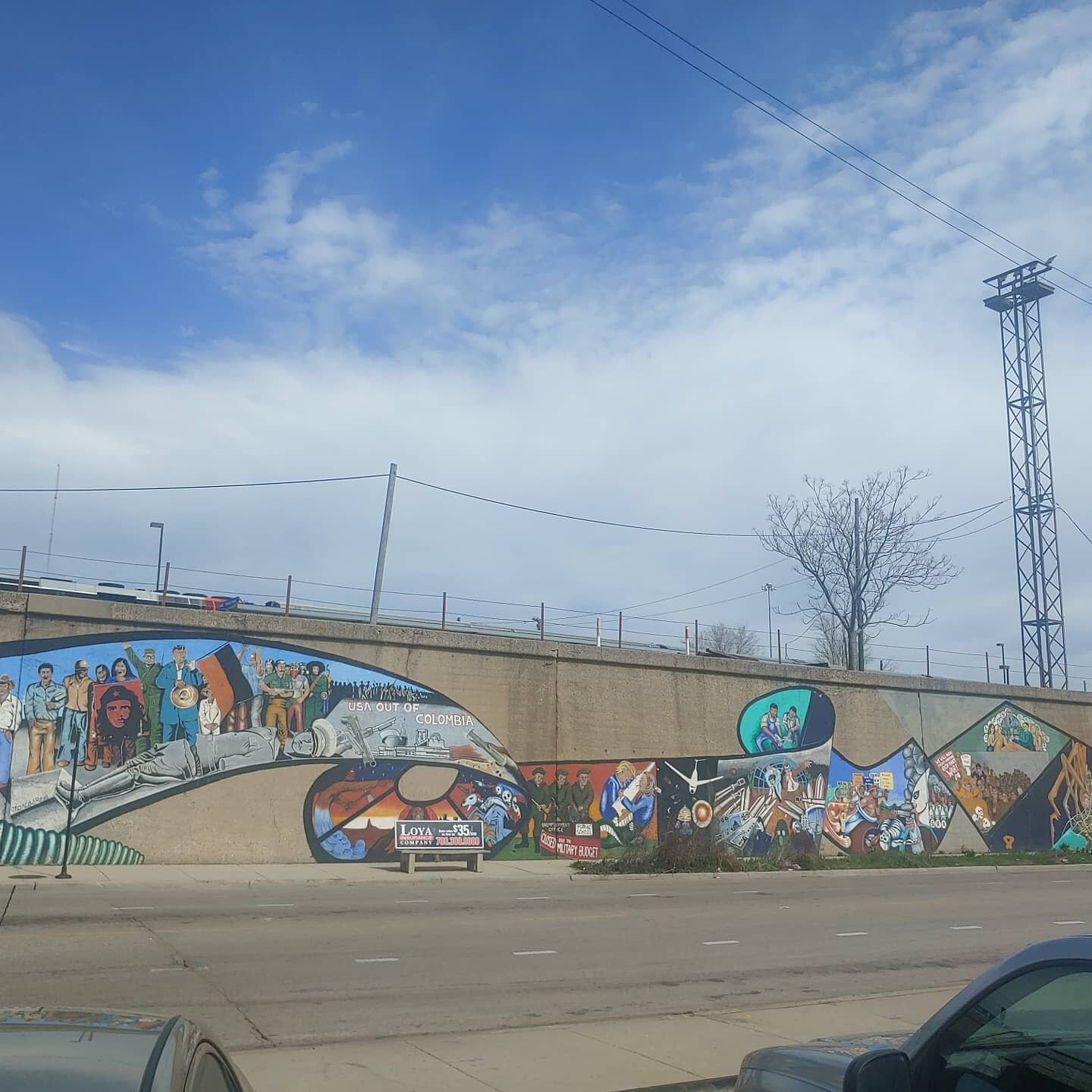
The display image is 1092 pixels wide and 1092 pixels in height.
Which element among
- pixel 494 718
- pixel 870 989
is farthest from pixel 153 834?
pixel 870 989

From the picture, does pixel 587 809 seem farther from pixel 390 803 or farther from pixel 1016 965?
pixel 1016 965

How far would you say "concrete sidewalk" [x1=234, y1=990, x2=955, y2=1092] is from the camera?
711cm

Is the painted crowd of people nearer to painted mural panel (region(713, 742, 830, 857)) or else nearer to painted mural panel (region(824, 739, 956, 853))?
painted mural panel (region(713, 742, 830, 857))

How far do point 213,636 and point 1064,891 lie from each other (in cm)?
1875

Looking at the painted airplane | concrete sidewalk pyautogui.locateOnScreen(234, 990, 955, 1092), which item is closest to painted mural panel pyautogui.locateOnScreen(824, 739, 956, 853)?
the painted airplane

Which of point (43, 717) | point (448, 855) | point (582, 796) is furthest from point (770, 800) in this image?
point (43, 717)

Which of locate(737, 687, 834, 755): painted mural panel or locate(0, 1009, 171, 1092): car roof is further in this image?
locate(737, 687, 834, 755): painted mural panel

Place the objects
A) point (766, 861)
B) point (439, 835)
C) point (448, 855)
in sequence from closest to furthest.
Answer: point (439, 835)
point (448, 855)
point (766, 861)

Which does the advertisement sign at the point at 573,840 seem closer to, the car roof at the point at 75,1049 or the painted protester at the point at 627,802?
the painted protester at the point at 627,802

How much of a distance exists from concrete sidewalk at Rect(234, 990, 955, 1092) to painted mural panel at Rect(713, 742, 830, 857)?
20.5 meters

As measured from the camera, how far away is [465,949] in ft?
41.2

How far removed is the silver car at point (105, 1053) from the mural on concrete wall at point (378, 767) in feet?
66.2

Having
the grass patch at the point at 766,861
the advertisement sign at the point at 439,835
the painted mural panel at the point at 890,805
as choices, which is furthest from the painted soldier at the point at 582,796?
the painted mural panel at the point at 890,805

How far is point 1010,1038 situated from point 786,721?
29.6 meters
